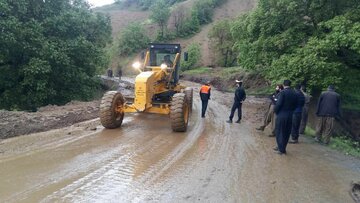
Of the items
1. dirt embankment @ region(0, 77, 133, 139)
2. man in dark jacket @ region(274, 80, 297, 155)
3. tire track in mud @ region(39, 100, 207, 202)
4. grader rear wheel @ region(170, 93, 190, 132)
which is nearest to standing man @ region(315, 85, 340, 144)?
man in dark jacket @ region(274, 80, 297, 155)

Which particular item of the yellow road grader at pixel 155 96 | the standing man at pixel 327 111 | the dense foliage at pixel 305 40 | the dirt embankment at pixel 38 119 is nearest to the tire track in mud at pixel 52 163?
the dirt embankment at pixel 38 119

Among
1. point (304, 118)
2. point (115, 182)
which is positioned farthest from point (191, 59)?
point (115, 182)

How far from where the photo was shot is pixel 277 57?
62.8 ft

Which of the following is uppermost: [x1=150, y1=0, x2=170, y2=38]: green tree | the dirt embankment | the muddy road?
[x1=150, y1=0, x2=170, y2=38]: green tree

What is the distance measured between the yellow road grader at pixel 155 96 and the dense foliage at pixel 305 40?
18.4ft

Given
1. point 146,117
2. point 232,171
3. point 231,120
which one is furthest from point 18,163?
point 231,120

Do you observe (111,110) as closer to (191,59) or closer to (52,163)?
(52,163)

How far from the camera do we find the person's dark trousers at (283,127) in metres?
9.23

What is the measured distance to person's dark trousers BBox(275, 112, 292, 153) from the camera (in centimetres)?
923

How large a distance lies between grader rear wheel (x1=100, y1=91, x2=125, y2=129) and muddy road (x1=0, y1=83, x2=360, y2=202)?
301 mm

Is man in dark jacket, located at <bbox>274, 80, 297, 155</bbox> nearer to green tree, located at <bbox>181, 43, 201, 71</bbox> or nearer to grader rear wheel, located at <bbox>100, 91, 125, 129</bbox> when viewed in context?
grader rear wheel, located at <bbox>100, 91, 125, 129</bbox>

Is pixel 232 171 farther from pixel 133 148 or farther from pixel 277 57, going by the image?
pixel 277 57

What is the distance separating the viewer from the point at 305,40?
18219mm

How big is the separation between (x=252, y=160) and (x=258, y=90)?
67.5 feet
